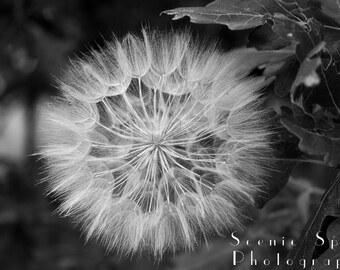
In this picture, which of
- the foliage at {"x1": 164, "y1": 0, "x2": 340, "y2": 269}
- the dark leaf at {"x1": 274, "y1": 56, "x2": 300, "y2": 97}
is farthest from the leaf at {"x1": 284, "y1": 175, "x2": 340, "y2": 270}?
the dark leaf at {"x1": 274, "y1": 56, "x2": 300, "y2": 97}

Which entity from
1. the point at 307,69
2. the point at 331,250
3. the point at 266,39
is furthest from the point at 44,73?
the point at 307,69

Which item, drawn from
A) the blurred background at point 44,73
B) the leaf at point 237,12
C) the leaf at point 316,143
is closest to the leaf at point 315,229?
the leaf at point 316,143

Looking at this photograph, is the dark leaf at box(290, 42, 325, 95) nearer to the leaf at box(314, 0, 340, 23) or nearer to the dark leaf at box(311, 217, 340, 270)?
the leaf at box(314, 0, 340, 23)

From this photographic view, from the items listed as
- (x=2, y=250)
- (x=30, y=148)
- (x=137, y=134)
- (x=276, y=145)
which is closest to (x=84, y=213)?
(x=137, y=134)

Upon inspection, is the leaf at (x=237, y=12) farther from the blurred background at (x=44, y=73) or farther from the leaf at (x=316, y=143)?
the blurred background at (x=44, y=73)

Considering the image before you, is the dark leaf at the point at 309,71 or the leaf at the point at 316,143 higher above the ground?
the dark leaf at the point at 309,71
